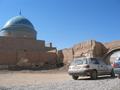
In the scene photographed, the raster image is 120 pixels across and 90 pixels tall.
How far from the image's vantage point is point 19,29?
60.9 metres

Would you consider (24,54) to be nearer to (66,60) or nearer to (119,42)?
(66,60)

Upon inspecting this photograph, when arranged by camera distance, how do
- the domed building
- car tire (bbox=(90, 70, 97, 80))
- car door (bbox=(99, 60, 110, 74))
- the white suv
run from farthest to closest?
the domed building < car door (bbox=(99, 60, 110, 74)) < car tire (bbox=(90, 70, 97, 80)) < the white suv

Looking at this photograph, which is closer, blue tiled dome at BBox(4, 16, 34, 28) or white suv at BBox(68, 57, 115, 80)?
white suv at BBox(68, 57, 115, 80)

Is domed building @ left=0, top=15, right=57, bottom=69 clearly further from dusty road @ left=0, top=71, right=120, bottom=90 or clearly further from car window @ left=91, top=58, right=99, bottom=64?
dusty road @ left=0, top=71, right=120, bottom=90

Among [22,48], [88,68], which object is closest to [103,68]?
[88,68]

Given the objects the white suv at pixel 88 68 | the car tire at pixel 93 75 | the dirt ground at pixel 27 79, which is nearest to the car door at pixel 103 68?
the white suv at pixel 88 68

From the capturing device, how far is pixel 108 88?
12.5 m

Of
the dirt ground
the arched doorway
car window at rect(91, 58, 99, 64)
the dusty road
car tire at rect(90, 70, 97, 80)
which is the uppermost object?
the arched doorway

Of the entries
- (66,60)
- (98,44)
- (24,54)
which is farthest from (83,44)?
(24,54)

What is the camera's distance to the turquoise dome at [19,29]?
60906 millimetres

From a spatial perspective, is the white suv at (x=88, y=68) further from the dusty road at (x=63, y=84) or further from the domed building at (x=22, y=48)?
the domed building at (x=22, y=48)

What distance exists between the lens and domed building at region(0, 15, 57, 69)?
4725cm

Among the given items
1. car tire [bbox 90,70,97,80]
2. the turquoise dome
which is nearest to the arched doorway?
car tire [bbox 90,70,97,80]

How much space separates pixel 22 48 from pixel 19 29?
5328 mm
